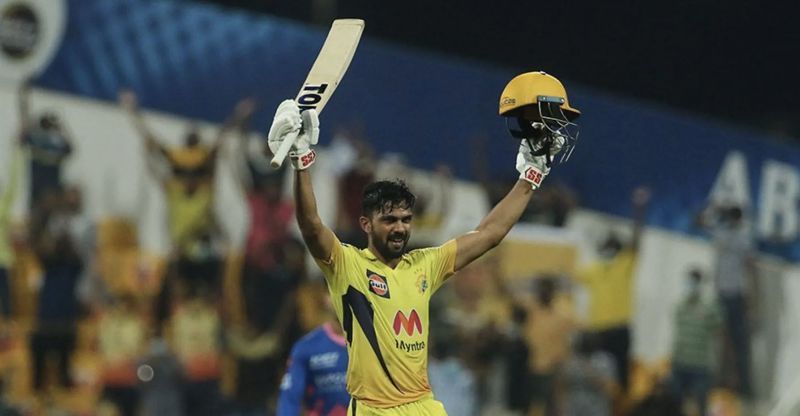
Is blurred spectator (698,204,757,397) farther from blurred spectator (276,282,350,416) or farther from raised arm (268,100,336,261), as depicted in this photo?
raised arm (268,100,336,261)

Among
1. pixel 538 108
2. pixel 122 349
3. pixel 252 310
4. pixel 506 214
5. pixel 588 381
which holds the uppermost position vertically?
pixel 538 108

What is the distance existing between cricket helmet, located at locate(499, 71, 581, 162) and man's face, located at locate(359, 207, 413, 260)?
0.92 meters

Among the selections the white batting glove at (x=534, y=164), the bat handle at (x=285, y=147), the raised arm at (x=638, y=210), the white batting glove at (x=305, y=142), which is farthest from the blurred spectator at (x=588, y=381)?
the bat handle at (x=285, y=147)

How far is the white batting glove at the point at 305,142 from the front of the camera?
7.18 metres

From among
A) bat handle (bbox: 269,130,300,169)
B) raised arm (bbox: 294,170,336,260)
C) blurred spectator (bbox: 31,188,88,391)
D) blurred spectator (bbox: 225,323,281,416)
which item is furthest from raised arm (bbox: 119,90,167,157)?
bat handle (bbox: 269,130,300,169)

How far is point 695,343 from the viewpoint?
787 inches

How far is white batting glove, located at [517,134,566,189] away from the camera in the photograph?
27.0 ft

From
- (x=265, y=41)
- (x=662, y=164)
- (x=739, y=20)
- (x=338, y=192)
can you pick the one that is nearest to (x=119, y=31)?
(x=265, y=41)

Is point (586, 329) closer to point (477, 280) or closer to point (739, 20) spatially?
point (477, 280)

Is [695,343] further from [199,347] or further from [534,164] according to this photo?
[534,164]

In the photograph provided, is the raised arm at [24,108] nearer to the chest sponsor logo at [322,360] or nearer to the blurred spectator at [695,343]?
the chest sponsor logo at [322,360]

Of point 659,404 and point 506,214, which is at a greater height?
point 506,214

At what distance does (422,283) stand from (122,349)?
26.7ft

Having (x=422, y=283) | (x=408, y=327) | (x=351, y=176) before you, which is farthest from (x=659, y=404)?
(x=408, y=327)
